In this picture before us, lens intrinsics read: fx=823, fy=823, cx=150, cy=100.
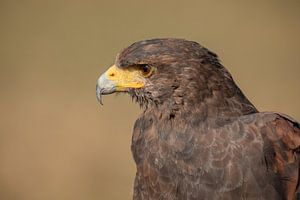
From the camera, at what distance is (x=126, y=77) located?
19.4 ft

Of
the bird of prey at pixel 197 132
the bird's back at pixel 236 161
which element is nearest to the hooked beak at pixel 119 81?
the bird of prey at pixel 197 132

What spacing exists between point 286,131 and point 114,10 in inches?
474

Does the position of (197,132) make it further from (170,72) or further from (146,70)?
(146,70)

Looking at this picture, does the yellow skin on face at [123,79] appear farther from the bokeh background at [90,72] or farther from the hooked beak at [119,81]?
the bokeh background at [90,72]

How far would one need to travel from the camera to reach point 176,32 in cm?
1589

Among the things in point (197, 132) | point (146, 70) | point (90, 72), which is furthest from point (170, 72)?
point (90, 72)

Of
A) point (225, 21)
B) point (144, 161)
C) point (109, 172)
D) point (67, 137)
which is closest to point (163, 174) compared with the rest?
point (144, 161)

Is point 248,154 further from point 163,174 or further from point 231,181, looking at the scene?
point 163,174

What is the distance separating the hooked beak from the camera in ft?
19.3

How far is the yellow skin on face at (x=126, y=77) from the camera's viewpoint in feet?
19.2

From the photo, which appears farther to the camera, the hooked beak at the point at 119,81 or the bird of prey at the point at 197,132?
the hooked beak at the point at 119,81

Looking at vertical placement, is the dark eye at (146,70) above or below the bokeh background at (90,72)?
above

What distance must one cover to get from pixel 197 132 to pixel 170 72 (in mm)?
467

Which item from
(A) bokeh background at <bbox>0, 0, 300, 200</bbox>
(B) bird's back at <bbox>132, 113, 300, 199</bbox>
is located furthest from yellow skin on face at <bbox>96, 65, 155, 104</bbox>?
(A) bokeh background at <bbox>0, 0, 300, 200</bbox>
